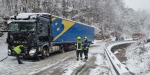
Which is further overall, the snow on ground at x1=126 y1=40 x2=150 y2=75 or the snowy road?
the snow on ground at x1=126 y1=40 x2=150 y2=75

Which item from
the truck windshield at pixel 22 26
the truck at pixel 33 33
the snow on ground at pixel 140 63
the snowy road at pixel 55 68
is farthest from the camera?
the truck windshield at pixel 22 26

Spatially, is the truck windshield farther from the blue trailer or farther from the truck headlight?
the blue trailer

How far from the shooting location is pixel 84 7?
218 ft

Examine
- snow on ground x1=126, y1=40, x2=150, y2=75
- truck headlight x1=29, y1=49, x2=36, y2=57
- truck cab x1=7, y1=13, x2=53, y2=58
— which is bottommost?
snow on ground x1=126, y1=40, x2=150, y2=75

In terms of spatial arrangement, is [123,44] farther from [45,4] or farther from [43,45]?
[45,4]

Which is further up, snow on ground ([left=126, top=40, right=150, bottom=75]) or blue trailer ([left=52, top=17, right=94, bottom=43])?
blue trailer ([left=52, top=17, right=94, bottom=43])

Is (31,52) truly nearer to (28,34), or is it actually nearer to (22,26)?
(28,34)

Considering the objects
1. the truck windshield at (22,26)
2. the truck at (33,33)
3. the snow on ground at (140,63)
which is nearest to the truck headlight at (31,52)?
the truck at (33,33)

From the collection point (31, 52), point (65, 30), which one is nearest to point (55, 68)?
point (31, 52)

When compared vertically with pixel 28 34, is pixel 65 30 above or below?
above

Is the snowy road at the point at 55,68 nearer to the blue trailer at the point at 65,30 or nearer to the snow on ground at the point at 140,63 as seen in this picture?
the snow on ground at the point at 140,63

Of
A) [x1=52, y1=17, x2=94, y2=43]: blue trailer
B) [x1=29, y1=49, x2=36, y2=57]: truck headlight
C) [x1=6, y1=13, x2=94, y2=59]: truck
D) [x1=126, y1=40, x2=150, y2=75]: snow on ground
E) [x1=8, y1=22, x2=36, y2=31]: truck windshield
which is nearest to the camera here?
[x1=126, y1=40, x2=150, y2=75]: snow on ground

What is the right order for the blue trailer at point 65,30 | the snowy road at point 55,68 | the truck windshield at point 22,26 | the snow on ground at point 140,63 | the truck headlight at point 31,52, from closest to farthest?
the snowy road at point 55,68 → the snow on ground at point 140,63 → the truck headlight at point 31,52 → the truck windshield at point 22,26 → the blue trailer at point 65,30

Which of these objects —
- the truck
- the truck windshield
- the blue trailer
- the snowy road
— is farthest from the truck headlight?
the blue trailer
